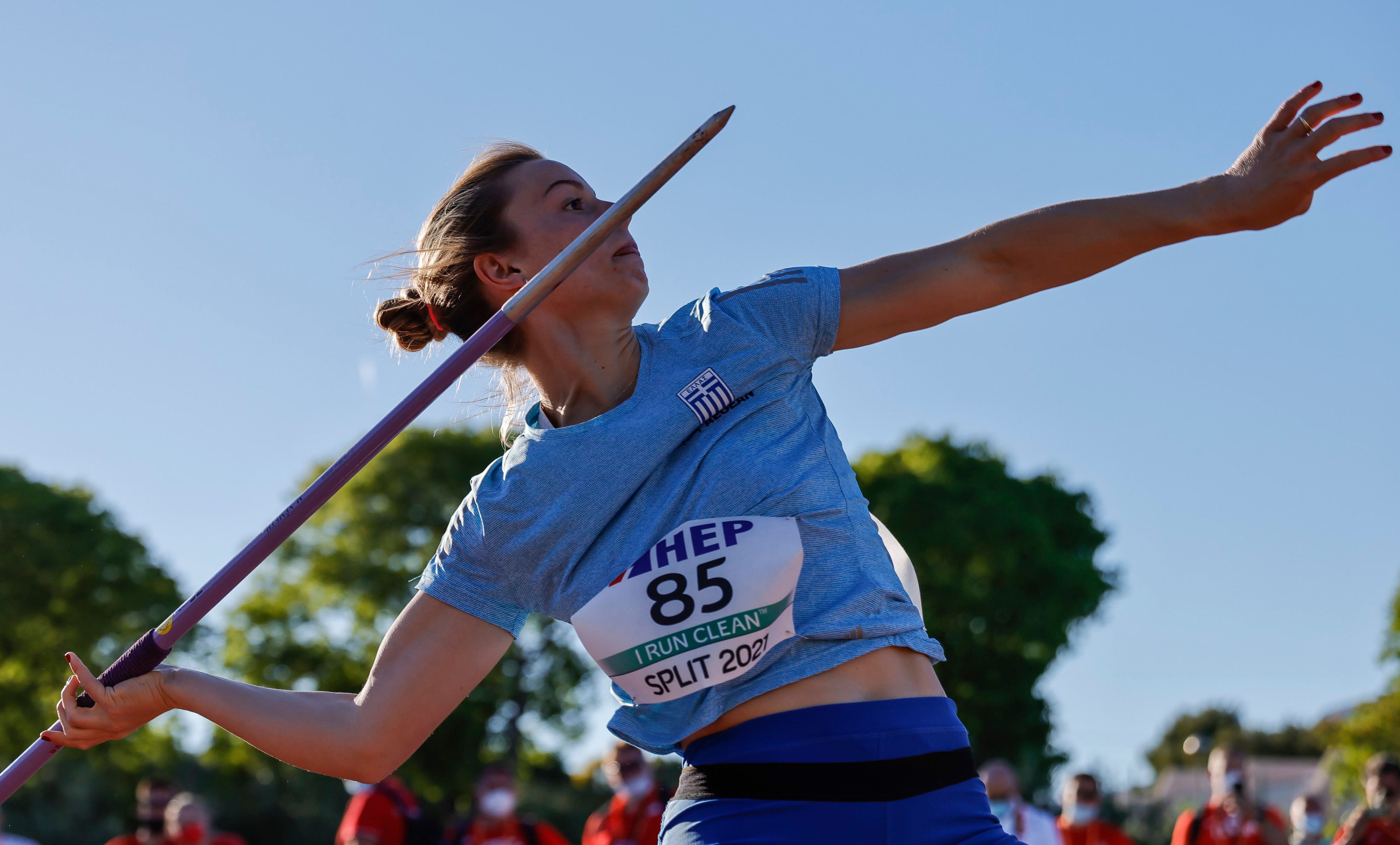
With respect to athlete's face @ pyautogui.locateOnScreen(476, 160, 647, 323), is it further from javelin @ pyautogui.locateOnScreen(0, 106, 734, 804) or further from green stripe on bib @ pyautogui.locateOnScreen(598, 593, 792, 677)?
green stripe on bib @ pyautogui.locateOnScreen(598, 593, 792, 677)

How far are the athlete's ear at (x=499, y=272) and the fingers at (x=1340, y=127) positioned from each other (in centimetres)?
155

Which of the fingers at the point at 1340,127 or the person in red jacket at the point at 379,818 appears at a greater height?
the person in red jacket at the point at 379,818

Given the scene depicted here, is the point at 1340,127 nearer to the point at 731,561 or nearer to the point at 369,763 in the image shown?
the point at 731,561

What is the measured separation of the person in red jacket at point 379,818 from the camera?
952cm

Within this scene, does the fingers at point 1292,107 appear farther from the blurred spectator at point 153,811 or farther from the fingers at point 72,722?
the blurred spectator at point 153,811

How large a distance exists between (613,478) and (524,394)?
0.73 metres

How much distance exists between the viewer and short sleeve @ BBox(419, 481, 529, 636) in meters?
2.59

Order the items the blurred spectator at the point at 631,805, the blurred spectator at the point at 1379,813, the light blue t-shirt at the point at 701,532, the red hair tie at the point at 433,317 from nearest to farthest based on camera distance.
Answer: the light blue t-shirt at the point at 701,532 → the red hair tie at the point at 433,317 → the blurred spectator at the point at 1379,813 → the blurred spectator at the point at 631,805

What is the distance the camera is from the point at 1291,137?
8.02 feet

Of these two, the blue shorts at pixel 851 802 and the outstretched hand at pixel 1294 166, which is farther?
the outstretched hand at pixel 1294 166

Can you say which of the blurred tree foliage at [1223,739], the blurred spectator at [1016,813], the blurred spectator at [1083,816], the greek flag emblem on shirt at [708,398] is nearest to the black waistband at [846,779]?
the greek flag emblem on shirt at [708,398]

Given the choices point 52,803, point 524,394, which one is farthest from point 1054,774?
point 524,394

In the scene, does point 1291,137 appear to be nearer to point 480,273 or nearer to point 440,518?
point 480,273

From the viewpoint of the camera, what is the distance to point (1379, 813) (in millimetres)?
10164
